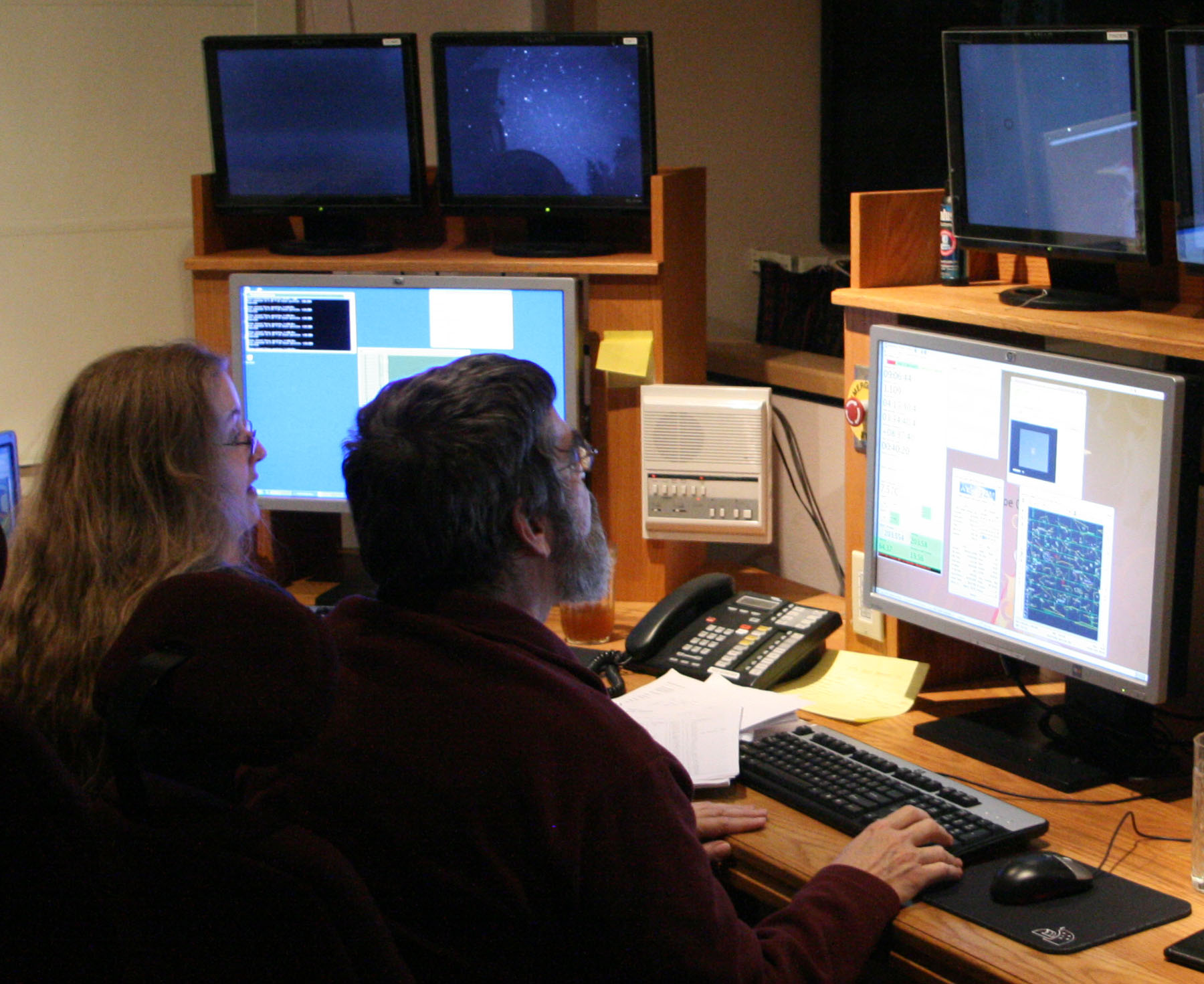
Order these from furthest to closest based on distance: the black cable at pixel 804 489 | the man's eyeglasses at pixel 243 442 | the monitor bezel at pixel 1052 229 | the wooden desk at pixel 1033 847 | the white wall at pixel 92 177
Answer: the white wall at pixel 92 177 < the black cable at pixel 804 489 < the man's eyeglasses at pixel 243 442 < the monitor bezel at pixel 1052 229 < the wooden desk at pixel 1033 847

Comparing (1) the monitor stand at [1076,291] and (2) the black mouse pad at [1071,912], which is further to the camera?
(1) the monitor stand at [1076,291]

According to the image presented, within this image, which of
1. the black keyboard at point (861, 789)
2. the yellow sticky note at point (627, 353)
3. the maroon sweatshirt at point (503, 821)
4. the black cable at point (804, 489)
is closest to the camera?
the maroon sweatshirt at point (503, 821)

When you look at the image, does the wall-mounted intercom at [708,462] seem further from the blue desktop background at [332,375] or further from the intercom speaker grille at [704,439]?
the blue desktop background at [332,375]

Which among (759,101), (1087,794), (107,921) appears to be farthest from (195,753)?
(759,101)

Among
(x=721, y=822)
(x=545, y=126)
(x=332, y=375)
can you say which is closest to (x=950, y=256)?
(x=545, y=126)

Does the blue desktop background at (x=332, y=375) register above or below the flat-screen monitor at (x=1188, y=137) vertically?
below

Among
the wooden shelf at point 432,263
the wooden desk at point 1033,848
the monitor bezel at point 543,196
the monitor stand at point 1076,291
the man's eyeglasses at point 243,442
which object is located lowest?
the wooden desk at point 1033,848

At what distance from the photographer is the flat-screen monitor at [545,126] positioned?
2227mm

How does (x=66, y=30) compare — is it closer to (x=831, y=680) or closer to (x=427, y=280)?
(x=427, y=280)

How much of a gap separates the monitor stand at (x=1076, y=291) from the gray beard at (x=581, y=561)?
65cm

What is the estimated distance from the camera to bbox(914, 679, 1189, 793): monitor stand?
5.36 ft

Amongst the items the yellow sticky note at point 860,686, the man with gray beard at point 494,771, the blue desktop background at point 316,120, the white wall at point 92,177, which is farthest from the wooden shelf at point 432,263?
the man with gray beard at point 494,771

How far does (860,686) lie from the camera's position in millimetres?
1938

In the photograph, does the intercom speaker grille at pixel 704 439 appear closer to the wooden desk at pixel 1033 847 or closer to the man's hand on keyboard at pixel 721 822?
the wooden desk at pixel 1033 847
